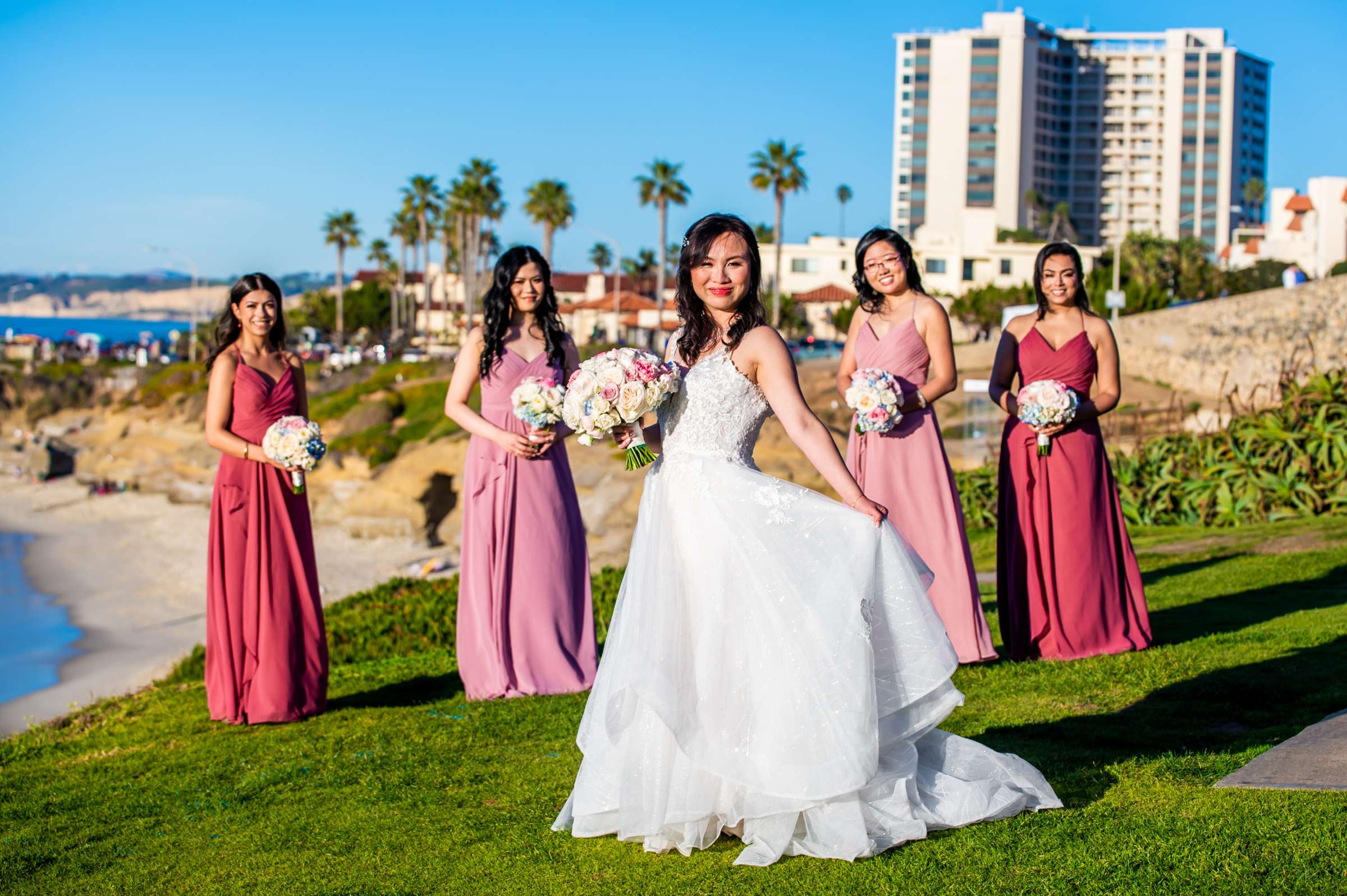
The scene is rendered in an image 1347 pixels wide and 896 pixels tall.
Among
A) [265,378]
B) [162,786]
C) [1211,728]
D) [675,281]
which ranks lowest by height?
[162,786]

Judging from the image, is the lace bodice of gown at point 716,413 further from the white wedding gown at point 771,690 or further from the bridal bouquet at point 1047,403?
the bridal bouquet at point 1047,403

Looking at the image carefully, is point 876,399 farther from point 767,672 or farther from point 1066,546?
point 767,672

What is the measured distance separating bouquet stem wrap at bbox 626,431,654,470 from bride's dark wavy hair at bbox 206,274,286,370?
3661mm

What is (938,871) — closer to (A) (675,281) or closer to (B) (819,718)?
(B) (819,718)

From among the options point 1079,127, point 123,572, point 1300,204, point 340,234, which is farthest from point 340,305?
point 1079,127

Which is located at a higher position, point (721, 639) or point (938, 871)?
point (721, 639)

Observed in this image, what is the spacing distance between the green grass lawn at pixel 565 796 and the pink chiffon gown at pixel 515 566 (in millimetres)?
277

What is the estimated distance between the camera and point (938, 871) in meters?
4.34

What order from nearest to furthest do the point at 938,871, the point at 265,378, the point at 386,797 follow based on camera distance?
the point at 938,871 → the point at 386,797 → the point at 265,378

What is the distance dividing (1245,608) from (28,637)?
21.2 m

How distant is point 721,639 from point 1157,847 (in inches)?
67.9

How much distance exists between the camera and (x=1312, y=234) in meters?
113

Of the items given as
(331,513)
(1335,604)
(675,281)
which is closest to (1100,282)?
(331,513)

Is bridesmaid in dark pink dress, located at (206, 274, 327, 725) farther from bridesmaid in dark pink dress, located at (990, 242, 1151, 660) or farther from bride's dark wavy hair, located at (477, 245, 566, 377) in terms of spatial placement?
bridesmaid in dark pink dress, located at (990, 242, 1151, 660)
